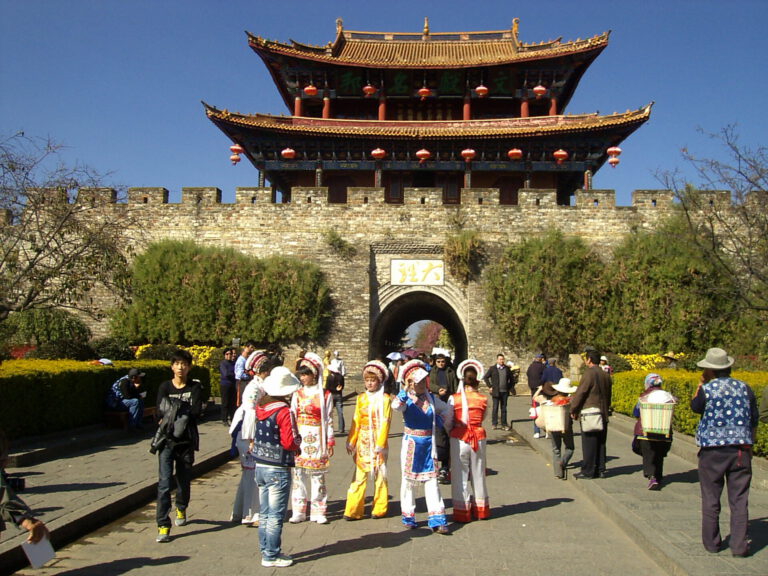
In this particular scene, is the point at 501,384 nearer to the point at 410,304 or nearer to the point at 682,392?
the point at 682,392

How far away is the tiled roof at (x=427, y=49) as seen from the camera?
28047 millimetres

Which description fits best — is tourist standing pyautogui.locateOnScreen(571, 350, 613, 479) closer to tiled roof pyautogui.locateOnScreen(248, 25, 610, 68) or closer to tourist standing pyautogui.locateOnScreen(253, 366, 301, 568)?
tourist standing pyautogui.locateOnScreen(253, 366, 301, 568)

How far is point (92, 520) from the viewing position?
624 centimetres

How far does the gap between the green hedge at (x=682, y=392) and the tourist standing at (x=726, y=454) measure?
3.51 m

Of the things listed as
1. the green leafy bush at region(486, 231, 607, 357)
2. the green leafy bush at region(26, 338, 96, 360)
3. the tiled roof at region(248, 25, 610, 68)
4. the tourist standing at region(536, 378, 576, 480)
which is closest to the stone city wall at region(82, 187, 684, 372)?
the green leafy bush at region(486, 231, 607, 357)

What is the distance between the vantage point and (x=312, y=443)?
6.81m

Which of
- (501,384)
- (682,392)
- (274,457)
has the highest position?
(274,457)

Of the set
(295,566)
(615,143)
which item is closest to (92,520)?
(295,566)

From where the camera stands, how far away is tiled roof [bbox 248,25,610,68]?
2805cm

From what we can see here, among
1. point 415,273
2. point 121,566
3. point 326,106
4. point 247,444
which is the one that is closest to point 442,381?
point 247,444

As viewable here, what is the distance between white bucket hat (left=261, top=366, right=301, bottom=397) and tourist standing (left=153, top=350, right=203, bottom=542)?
95cm

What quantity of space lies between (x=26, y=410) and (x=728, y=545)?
27.7 ft

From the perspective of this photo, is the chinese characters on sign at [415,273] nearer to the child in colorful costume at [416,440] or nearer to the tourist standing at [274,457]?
the child in colorful costume at [416,440]

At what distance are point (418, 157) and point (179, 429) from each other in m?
21.8
